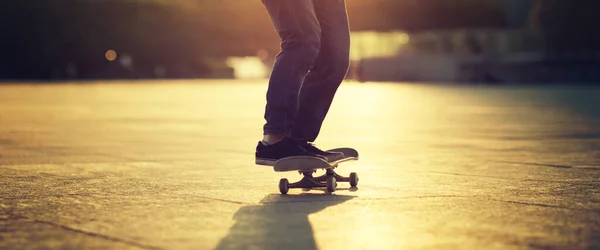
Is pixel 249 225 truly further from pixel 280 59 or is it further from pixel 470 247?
pixel 280 59

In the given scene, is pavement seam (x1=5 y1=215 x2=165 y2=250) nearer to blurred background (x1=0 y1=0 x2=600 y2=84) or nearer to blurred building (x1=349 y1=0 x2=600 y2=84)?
blurred building (x1=349 y1=0 x2=600 y2=84)

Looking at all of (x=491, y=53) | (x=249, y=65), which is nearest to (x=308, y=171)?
(x=491, y=53)

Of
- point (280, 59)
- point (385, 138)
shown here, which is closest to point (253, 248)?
point (280, 59)

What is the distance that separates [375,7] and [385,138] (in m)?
47.0

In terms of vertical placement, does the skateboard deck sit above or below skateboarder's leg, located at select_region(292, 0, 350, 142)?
below

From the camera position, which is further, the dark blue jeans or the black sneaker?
the black sneaker

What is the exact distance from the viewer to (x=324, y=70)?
594 centimetres

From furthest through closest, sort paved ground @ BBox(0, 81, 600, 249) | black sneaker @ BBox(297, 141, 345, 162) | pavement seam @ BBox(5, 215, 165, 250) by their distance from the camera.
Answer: black sneaker @ BBox(297, 141, 345, 162) < paved ground @ BBox(0, 81, 600, 249) < pavement seam @ BBox(5, 215, 165, 250)

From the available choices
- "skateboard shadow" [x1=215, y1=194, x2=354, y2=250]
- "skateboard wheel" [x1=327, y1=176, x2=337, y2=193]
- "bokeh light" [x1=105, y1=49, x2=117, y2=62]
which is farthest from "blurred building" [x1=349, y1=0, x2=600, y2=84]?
"skateboard shadow" [x1=215, y1=194, x2=354, y2=250]

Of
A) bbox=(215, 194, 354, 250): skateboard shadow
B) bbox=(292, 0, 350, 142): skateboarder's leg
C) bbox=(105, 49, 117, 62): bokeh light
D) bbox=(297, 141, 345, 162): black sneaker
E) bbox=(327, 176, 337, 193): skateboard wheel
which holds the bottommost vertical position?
bbox=(215, 194, 354, 250): skateboard shadow

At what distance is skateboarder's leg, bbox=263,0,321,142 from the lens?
5613 millimetres

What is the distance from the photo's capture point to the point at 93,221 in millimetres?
4559

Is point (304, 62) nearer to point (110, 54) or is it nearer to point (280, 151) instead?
point (280, 151)

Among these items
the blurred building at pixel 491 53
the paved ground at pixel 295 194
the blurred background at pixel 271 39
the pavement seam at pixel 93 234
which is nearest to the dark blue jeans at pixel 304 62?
the paved ground at pixel 295 194
